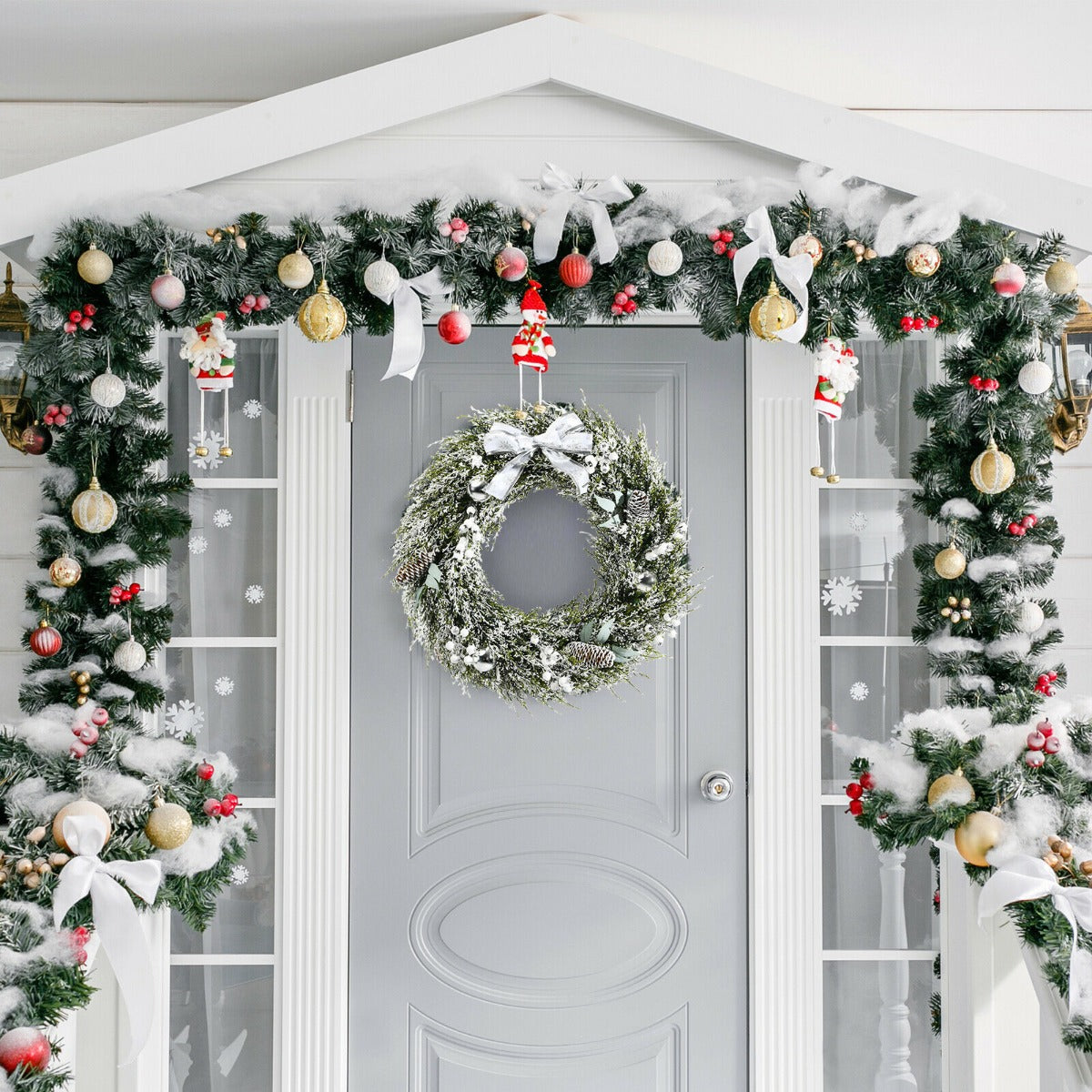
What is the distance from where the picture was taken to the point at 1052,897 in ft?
4.45

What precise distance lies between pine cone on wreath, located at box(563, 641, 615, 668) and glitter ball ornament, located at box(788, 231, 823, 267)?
0.87 m

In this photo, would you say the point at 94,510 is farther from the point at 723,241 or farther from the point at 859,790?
the point at 859,790

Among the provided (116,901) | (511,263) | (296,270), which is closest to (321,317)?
(296,270)

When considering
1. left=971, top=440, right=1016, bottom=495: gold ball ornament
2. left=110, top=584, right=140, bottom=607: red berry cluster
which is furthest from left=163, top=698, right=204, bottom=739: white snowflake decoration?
left=971, top=440, right=1016, bottom=495: gold ball ornament

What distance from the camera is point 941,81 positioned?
7.42 feet

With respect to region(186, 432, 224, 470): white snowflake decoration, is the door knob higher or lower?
lower

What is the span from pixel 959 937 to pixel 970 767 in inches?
27.0

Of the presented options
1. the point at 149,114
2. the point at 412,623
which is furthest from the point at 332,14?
the point at 412,623

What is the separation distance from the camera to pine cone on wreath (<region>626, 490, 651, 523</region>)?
2012 mm

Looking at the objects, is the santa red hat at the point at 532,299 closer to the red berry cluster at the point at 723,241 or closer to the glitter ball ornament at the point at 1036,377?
the red berry cluster at the point at 723,241

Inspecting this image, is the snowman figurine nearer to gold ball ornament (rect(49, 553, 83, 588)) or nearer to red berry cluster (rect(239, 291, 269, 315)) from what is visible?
red berry cluster (rect(239, 291, 269, 315))

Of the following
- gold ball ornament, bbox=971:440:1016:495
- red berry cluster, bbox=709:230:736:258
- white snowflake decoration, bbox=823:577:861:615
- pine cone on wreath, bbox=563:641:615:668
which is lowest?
pine cone on wreath, bbox=563:641:615:668

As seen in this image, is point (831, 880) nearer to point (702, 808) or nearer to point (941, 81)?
point (702, 808)

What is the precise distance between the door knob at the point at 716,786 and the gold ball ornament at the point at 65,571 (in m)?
1.39
